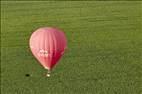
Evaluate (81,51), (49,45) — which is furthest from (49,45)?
(81,51)

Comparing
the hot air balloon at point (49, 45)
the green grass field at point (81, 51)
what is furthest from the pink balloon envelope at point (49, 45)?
the green grass field at point (81, 51)

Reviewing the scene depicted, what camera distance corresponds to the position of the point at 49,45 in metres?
14.2

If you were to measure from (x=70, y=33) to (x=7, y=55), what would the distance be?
5929mm

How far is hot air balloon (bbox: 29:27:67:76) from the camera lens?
14.1 metres

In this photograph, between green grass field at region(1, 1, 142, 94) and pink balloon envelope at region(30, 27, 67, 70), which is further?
green grass field at region(1, 1, 142, 94)

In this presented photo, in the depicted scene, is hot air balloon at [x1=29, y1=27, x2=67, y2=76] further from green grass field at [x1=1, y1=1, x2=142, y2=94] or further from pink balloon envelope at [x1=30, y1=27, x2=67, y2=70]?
green grass field at [x1=1, y1=1, x2=142, y2=94]

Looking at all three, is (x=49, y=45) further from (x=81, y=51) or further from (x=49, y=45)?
(x=81, y=51)

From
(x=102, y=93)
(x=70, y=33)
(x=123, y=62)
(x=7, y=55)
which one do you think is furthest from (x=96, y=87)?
(x=70, y=33)

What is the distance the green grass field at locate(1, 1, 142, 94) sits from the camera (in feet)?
48.8

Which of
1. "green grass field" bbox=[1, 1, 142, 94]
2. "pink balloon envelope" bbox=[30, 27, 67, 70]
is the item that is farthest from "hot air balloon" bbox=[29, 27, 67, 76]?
"green grass field" bbox=[1, 1, 142, 94]

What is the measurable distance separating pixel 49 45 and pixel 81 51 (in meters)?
5.69

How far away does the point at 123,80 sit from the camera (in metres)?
15.4

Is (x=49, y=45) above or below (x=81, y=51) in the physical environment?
above

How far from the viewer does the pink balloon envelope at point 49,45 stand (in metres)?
14.1
